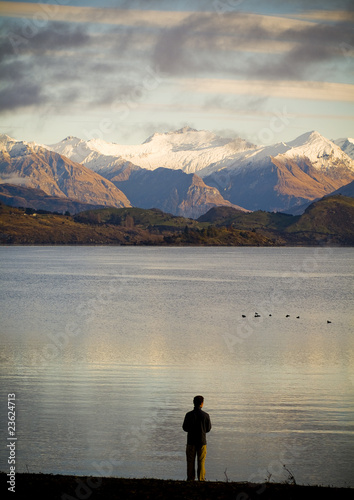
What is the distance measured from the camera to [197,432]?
75.4 feet

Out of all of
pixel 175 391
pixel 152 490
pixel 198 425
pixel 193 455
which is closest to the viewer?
pixel 152 490

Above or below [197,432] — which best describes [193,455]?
below

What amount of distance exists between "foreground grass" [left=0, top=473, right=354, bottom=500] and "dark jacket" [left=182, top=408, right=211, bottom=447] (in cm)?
161

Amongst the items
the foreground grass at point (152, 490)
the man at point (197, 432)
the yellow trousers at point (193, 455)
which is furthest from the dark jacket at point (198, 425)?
the foreground grass at point (152, 490)

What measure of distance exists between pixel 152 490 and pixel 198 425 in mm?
2967

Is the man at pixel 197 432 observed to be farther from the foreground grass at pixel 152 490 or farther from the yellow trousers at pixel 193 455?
the foreground grass at pixel 152 490

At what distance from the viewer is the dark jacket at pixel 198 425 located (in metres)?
22.9

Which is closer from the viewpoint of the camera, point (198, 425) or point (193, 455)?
point (198, 425)

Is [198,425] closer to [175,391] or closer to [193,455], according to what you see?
[193,455]

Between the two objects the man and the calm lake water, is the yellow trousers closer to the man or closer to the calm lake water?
the man

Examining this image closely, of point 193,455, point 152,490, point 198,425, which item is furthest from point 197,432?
point 152,490

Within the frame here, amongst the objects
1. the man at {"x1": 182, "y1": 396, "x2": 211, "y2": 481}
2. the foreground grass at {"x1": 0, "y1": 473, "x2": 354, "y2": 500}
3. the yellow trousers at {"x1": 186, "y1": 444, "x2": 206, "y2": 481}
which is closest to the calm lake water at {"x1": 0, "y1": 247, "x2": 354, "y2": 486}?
the yellow trousers at {"x1": 186, "y1": 444, "x2": 206, "y2": 481}

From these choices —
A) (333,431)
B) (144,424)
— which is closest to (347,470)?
(333,431)

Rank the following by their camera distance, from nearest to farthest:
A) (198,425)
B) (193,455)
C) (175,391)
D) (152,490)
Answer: (152,490) < (198,425) < (193,455) < (175,391)
